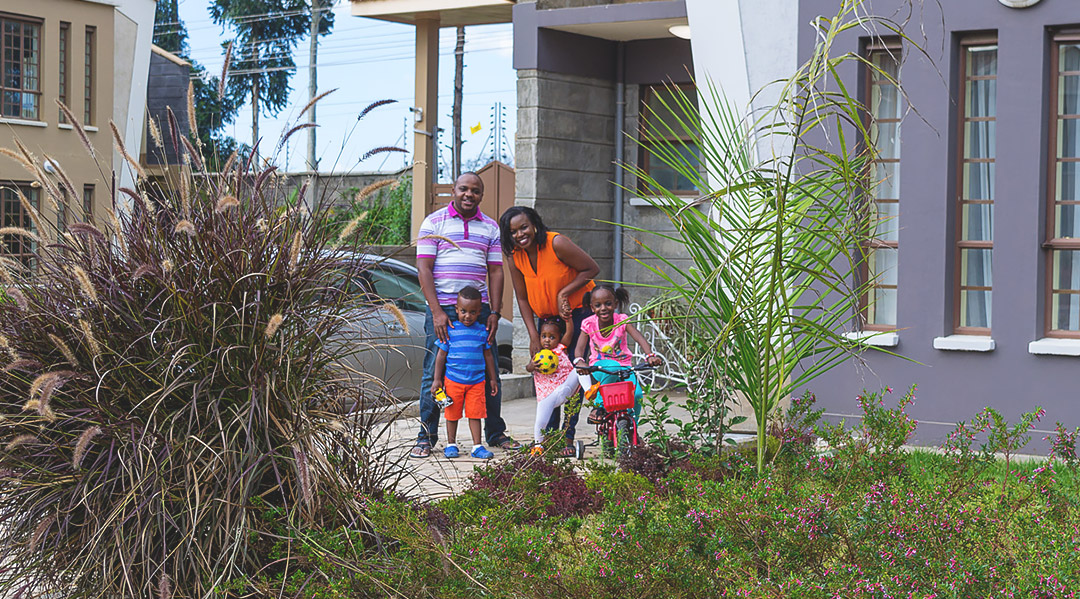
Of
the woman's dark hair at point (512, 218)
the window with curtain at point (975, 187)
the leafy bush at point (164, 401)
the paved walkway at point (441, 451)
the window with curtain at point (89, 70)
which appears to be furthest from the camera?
the window with curtain at point (89, 70)

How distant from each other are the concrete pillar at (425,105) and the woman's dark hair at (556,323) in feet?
37.2

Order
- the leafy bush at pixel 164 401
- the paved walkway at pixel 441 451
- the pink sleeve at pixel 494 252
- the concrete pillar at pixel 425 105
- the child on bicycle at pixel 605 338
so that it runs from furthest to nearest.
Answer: the concrete pillar at pixel 425 105
the pink sleeve at pixel 494 252
the child on bicycle at pixel 605 338
the paved walkway at pixel 441 451
the leafy bush at pixel 164 401

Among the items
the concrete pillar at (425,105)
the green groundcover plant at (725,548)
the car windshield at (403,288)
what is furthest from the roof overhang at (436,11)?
the green groundcover plant at (725,548)

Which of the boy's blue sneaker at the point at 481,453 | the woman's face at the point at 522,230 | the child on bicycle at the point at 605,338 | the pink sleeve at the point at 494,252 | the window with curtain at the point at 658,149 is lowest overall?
the boy's blue sneaker at the point at 481,453

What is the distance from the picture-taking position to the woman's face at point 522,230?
8.20 m

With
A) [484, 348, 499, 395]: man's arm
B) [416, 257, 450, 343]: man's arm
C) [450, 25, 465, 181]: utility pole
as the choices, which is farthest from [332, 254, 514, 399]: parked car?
[450, 25, 465, 181]: utility pole

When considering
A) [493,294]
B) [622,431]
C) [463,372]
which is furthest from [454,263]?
[622,431]

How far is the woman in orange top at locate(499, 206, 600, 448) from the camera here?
824cm

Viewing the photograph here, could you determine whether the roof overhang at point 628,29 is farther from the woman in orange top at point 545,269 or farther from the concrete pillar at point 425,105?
the concrete pillar at point 425,105

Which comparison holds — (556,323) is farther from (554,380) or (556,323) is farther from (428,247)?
(428,247)

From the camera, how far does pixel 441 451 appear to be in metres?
8.52

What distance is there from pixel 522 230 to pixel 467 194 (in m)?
0.45

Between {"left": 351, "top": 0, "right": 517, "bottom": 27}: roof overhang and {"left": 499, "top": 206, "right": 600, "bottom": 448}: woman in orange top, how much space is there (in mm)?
10199

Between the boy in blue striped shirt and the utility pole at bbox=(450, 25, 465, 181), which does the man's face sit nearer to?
the boy in blue striped shirt
